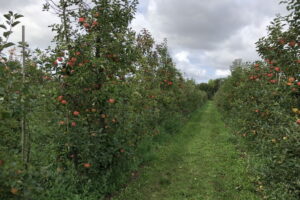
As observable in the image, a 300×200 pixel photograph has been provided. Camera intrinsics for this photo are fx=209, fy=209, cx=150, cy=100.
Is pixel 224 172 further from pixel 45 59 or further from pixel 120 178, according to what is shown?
pixel 45 59

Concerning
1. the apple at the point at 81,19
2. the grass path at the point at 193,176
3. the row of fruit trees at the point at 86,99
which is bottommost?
the grass path at the point at 193,176

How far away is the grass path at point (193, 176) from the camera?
163 inches

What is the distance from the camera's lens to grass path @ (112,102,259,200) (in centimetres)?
414

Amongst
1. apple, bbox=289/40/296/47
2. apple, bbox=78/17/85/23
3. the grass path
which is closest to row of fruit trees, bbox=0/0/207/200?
apple, bbox=78/17/85/23

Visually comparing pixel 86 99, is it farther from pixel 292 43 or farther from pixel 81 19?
pixel 292 43

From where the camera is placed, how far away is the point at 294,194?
283 cm

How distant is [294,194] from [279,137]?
2.68 feet

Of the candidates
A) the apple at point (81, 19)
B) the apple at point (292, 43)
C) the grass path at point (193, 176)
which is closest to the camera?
the apple at point (292, 43)

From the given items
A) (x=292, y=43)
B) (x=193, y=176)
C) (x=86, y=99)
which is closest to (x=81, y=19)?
(x=86, y=99)

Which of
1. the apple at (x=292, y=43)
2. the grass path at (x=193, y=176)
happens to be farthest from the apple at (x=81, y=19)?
the apple at (x=292, y=43)

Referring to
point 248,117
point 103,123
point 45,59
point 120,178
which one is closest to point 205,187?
point 120,178

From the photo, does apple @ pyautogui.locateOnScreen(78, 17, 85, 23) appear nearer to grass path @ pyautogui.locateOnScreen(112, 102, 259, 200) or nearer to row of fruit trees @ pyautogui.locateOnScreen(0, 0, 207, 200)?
row of fruit trees @ pyautogui.locateOnScreen(0, 0, 207, 200)

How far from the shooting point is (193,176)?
5074 millimetres

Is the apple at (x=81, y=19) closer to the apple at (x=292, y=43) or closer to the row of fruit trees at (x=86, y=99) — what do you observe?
the row of fruit trees at (x=86, y=99)
